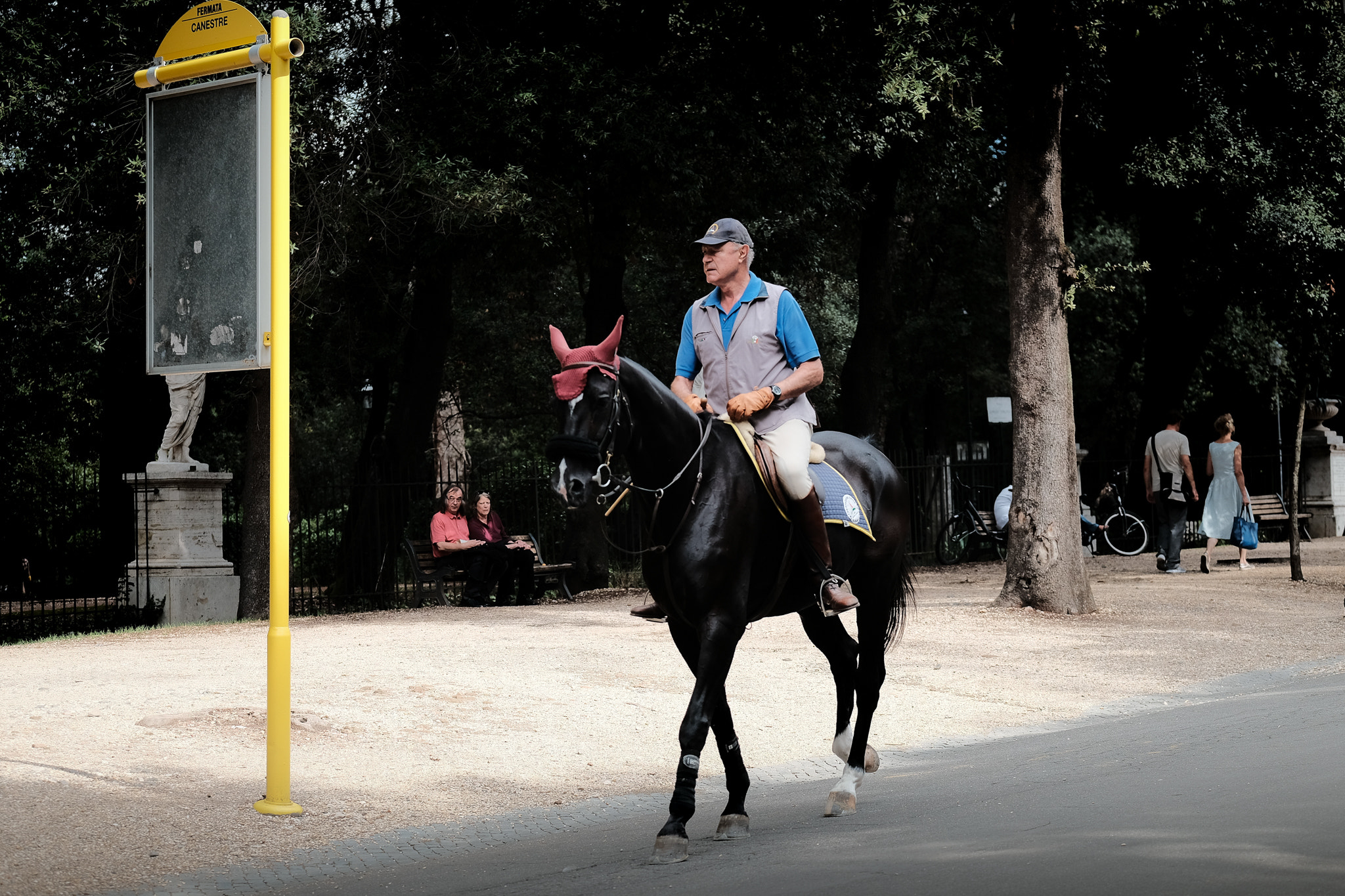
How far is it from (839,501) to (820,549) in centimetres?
57

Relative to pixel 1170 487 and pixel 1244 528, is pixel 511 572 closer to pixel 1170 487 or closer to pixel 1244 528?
pixel 1170 487

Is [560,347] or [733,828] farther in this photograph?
[733,828]

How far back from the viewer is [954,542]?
85.8 ft

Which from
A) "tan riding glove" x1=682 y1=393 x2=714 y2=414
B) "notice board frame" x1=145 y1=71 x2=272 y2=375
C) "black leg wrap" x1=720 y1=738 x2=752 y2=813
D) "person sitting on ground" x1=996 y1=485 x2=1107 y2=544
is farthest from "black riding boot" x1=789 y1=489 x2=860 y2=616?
"person sitting on ground" x1=996 y1=485 x2=1107 y2=544

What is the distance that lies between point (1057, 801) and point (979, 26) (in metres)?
12.7

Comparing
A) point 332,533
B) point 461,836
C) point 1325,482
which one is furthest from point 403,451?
point 1325,482

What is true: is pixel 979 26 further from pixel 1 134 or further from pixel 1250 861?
pixel 1250 861

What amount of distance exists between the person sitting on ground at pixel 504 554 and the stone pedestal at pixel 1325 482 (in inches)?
812

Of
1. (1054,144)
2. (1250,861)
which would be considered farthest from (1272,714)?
(1054,144)

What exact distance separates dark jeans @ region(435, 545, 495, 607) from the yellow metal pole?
439 inches

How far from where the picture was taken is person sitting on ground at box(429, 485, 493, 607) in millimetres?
18219

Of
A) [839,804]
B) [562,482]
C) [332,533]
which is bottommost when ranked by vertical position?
[839,804]

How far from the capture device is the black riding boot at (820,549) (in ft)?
21.7

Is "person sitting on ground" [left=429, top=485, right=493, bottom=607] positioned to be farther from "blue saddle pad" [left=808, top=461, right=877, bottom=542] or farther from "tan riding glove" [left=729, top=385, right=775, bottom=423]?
"tan riding glove" [left=729, top=385, right=775, bottom=423]
